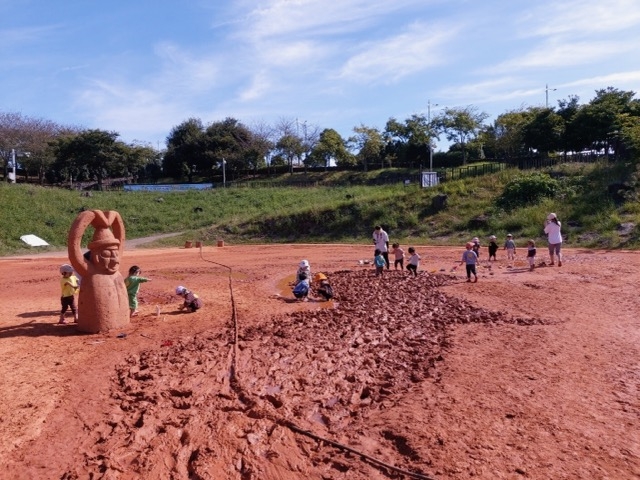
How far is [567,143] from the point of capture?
41.9 metres

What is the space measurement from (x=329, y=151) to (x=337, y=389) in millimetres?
56991

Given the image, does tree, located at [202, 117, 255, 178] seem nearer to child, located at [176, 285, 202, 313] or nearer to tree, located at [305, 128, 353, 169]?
tree, located at [305, 128, 353, 169]

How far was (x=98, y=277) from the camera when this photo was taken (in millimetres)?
9430

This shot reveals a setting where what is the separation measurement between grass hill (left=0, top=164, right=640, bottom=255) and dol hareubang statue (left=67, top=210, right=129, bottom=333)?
2058 cm

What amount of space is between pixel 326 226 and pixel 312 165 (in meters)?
31.9

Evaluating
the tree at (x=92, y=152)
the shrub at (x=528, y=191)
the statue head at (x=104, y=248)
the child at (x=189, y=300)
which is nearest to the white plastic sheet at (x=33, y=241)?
the tree at (x=92, y=152)

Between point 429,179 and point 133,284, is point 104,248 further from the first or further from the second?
point 429,179

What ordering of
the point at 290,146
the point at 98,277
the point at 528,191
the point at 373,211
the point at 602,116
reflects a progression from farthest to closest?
the point at 290,146, the point at 602,116, the point at 373,211, the point at 528,191, the point at 98,277

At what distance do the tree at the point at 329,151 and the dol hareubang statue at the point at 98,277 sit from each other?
52739 millimetres

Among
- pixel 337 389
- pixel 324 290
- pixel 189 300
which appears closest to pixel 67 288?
pixel 189 300

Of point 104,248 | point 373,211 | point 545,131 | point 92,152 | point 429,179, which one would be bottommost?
point 104,248

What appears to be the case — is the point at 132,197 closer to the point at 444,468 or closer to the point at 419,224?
the point at 419,224

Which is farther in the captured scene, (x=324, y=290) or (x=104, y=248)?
(x=324, y=290)

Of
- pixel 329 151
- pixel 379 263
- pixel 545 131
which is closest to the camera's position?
pixel 379 263
